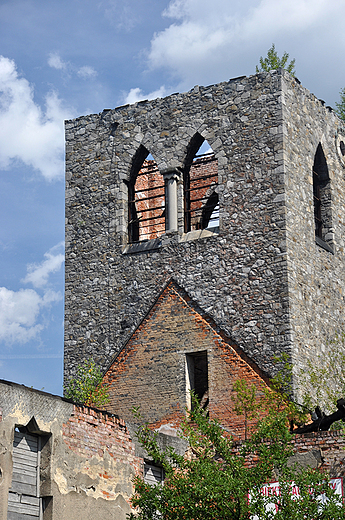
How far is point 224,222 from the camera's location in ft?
69.4

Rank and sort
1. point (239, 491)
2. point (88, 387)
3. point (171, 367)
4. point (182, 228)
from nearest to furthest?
point (239, 491) < point (171, 367) < point (88, 387) < point (182, 228)

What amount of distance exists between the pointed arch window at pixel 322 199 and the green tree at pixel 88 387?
655 centimetres

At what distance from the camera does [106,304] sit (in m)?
22.1

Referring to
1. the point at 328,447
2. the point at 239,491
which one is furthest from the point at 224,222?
the point at 239,491

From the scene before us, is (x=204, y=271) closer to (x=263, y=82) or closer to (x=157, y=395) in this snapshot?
(x=157, y=395)

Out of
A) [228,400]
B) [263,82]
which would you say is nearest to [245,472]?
[228,400]

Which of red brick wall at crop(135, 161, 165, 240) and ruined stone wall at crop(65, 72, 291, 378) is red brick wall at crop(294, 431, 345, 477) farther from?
red brick wall at crop(135, 161, 165, 240)

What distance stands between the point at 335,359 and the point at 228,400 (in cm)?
342

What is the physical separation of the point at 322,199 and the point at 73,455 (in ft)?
38.2

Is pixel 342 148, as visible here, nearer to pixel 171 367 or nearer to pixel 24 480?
pixel 171 367

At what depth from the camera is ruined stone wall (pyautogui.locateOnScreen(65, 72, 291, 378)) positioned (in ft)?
66.8

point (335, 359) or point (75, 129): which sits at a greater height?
point (75, 129)

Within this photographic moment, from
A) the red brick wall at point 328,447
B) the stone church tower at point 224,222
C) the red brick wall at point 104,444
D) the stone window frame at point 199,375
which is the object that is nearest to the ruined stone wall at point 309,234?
the stone church tower at point 224,222

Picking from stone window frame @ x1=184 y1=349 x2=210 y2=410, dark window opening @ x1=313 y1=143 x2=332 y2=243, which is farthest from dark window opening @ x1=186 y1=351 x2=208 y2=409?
dark window opening @ x1=313 y1=143 x2=332 y2=243
